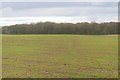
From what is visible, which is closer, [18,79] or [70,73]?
[18,79]

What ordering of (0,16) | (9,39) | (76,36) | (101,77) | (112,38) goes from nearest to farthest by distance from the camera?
(0,16), (101,77), (9,39), (112,38), (76,36)

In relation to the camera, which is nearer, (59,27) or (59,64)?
(59,64)

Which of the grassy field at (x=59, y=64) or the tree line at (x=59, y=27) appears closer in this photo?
the grassy field at (x=59, y=64)

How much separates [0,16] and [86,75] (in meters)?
4.65

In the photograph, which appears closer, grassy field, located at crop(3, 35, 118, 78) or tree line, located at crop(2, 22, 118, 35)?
Answer: grassy field, located at crop(3, 35, 118, 78)

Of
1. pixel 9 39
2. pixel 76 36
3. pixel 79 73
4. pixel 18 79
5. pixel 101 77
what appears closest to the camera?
pixel 18 79

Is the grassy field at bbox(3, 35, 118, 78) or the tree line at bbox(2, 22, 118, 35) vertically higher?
the tree line at bbox(2, 22, 118, 35)

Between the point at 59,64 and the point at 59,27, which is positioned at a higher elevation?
the point at 59,27

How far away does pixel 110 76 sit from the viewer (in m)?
11.1

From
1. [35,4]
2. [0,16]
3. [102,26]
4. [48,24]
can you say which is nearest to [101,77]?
[0,16]

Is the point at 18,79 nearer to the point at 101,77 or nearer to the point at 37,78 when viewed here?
the point at 37,78

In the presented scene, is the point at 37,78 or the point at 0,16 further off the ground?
the point at 0,16

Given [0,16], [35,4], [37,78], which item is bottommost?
[37,78]

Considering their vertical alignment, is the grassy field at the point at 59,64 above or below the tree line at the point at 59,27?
below
